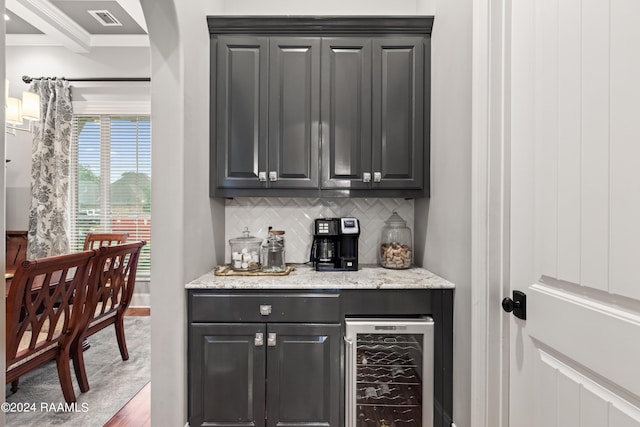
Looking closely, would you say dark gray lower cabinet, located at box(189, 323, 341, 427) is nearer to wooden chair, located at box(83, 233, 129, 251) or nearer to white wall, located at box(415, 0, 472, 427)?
white wall, located at box(415, 0, 472, 427)

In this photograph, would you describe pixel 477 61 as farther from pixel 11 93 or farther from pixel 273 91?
pixel 11 93

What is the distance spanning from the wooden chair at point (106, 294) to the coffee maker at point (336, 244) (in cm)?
162

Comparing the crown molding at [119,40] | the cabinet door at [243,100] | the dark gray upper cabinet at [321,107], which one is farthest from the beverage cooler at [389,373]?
the crown molding at [119,40]

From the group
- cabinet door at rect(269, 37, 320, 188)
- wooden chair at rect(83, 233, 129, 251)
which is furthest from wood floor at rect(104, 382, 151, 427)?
wooden chair at rect(83, 233, 129, 251)

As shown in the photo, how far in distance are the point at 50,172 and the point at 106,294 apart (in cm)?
247

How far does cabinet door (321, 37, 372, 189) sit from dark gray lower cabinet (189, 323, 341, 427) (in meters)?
1.03

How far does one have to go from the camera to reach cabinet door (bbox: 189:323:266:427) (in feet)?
5.97

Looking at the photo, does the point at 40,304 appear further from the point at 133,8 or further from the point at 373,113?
the point at 133,8

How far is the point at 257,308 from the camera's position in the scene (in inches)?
72.5

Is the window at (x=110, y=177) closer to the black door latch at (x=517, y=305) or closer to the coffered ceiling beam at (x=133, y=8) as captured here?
the coffered ceiling beam at (x=133, y=8)

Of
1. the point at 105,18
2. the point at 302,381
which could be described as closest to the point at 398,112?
the point at 302,381

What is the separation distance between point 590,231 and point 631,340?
302 mm

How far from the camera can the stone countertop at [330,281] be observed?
184 cm

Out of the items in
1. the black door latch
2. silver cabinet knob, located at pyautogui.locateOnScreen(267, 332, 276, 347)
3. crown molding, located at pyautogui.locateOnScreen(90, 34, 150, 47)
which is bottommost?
silver cabinet knob, located at pyautogui.locateOnScreen(267, 332, 276, 347)
